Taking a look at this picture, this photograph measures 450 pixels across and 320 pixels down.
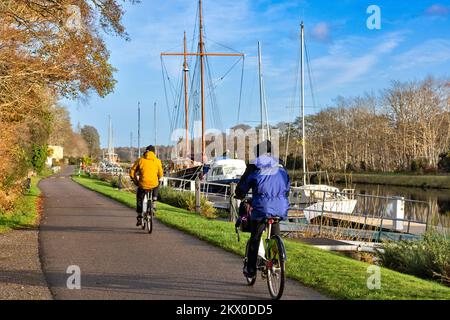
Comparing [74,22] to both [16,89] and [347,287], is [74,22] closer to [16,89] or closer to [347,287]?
[16,89]

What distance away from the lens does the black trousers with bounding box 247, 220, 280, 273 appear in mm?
7035

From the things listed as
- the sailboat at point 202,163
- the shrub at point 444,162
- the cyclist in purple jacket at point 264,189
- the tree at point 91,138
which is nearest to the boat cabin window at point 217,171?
the sailboat at point 202,163

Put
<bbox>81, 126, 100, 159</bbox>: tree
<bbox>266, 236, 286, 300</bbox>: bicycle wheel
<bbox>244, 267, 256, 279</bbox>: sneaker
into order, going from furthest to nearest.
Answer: <bbox>81, 126, 100, 159</bbox>: tree, <bbox>244, 267, 256, 279</bbox>: sneaker, <bbox>266, 236, 286, 300</bbox>: bicycle wheel

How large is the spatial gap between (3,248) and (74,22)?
5.57 meters

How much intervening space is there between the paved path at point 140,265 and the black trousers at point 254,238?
0.34 m

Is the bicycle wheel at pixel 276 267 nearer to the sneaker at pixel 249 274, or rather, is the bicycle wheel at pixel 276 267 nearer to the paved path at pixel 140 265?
the paved path at pixel 140 265

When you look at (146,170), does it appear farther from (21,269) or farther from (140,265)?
(21,269)

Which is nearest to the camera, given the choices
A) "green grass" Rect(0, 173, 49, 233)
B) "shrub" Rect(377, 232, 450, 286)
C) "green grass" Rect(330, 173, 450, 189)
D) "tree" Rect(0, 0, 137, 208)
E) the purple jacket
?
the purple jacket

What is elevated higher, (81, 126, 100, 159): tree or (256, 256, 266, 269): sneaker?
(81, 126, 100, 159): tree

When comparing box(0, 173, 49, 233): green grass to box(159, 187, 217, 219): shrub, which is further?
box(159, 187, 217, 219): shrub

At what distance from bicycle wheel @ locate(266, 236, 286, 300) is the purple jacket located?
0.37 metres

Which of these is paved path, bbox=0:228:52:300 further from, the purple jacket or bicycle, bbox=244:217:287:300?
the purple jacket

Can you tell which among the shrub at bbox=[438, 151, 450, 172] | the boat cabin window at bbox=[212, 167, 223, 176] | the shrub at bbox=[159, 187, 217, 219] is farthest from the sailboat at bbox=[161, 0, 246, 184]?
the shrub at bbox=[438, 151, 450, 172]

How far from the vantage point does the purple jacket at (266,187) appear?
273 inches
